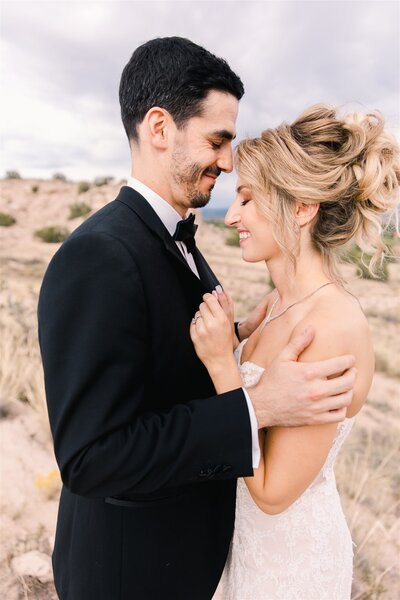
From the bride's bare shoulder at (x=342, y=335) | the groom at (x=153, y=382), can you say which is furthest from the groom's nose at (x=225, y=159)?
the bride's bare shoulder at (x=342, y=335)

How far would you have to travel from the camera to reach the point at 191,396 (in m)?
1.72

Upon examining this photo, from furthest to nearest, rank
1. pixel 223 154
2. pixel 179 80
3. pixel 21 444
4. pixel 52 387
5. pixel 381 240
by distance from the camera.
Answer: pixel 21 444, pixel 381 240, pixel 223 154, pixel 179 80, pixel 52 387

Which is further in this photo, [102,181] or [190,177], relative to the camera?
[102,181]

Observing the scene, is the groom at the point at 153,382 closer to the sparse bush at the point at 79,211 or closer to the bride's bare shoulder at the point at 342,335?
the bride's bare shoulder at the point at 342,335

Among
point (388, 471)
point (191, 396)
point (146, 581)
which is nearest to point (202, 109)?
point (191, 396)

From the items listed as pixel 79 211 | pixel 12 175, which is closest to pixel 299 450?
pixel 79 211

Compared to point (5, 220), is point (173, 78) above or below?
below

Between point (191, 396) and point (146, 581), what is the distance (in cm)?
68

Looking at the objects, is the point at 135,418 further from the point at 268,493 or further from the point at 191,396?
the point at 268,493

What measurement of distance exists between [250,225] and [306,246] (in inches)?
10.5

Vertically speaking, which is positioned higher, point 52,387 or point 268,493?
point 52,387

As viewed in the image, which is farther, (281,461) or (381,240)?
(381,240)

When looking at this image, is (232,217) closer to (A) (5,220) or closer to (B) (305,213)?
(B) (305,213)

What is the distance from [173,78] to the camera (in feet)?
5.91
